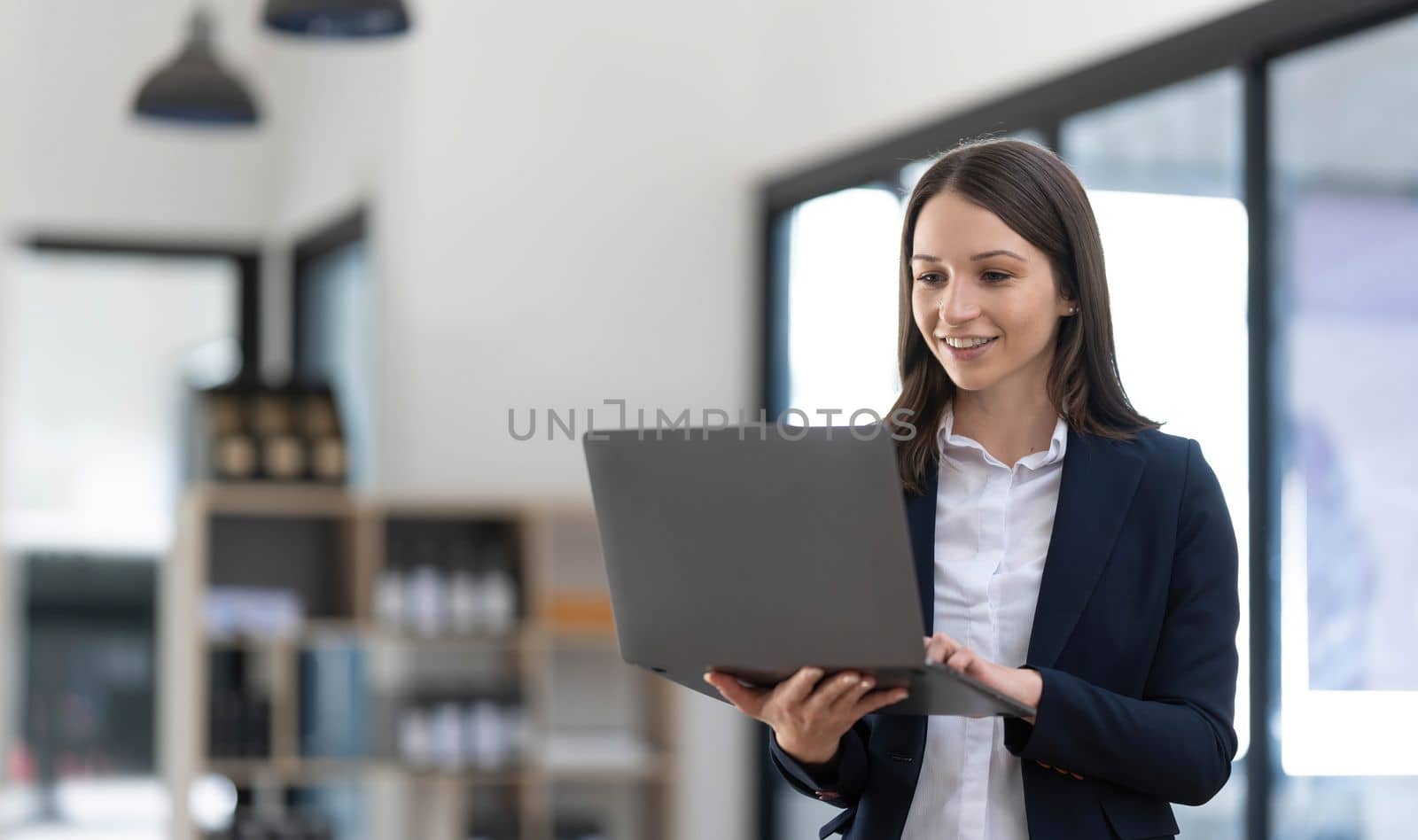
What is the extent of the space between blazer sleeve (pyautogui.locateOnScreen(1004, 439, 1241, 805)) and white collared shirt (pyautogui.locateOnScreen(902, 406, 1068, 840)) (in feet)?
0.21

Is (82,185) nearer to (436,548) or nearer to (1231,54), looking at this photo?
(436,548)

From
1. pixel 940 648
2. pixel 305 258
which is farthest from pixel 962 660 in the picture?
pixel 305 258

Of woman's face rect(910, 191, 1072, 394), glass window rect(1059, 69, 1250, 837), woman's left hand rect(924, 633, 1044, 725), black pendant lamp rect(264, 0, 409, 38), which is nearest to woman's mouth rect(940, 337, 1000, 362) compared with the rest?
woman's face rect(910, 191, 1072, 394)

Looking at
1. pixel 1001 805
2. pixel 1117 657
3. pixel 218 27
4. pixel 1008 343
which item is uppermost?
pixel 218 27

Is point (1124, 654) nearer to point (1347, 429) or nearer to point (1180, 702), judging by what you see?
point (1180, 702)

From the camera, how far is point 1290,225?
3.63 m

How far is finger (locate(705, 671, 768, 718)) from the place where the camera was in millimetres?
1496

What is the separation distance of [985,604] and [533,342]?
4068mm

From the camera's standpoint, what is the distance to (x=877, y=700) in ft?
4.69

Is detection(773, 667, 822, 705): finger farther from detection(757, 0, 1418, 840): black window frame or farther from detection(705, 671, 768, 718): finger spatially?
detection(757, 0, 1418, 840): black window frame

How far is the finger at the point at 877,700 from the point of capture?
142 centimetres

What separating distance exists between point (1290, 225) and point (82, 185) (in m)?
4.53

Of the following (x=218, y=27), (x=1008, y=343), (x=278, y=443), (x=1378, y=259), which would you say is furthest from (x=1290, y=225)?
(x=218, y=27)

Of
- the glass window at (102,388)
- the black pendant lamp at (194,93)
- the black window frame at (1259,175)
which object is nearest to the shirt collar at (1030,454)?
the black window frame at (1259,175)
